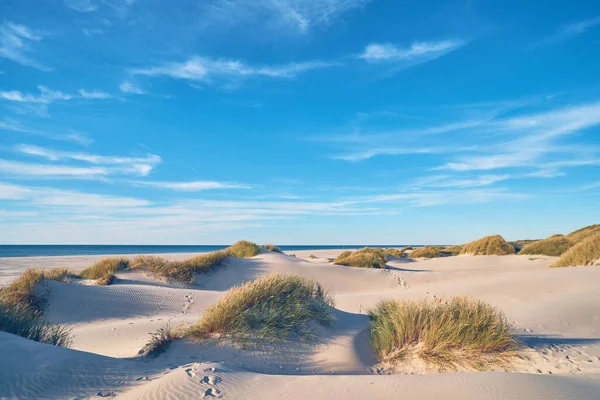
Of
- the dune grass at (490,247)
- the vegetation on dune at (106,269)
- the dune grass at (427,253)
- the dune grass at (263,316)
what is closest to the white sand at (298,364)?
the dune grass at (263,316)

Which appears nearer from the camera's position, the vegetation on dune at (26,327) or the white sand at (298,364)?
the white sand at (298,364)

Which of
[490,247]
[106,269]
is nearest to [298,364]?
[106,269]

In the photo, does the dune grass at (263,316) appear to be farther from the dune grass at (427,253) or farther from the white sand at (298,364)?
the dune grass at (427,253)

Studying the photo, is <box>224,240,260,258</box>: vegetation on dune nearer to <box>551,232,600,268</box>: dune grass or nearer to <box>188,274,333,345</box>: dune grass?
<box>551,232,600,268</box>: dune grass

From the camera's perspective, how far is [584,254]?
1656 cm

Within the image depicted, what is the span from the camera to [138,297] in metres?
12.5

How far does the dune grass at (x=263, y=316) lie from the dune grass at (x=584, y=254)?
14506 mm

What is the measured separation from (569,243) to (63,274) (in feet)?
87.1

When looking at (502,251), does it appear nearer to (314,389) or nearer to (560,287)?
(560,287)

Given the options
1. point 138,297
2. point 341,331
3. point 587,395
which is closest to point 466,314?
point 341,331

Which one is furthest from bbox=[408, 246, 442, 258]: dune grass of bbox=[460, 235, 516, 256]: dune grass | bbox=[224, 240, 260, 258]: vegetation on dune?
bbox=[224, 240, 260, 258]: vegetation on dune

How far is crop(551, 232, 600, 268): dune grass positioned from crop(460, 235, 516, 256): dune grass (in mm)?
8225

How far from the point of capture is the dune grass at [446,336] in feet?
17.7

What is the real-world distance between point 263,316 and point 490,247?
24141 millimetres
